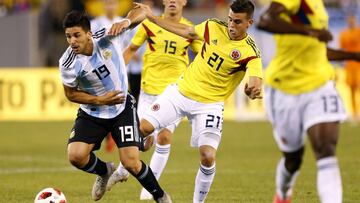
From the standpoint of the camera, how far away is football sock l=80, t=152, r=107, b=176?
1027 cm

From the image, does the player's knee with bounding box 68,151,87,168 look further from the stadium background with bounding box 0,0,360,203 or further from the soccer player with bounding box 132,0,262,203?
the stadium background with bounding box 0,0,360,203

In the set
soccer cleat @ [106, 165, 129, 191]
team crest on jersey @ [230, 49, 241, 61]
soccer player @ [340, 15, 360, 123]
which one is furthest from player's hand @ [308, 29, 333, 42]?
soccer player @ [340, 15, 360, 123]

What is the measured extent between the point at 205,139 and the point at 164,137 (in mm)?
1565

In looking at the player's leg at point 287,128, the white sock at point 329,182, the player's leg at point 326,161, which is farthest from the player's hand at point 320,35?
the white sock at point 329,182

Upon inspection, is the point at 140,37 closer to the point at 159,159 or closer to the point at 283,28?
the point at 159,159

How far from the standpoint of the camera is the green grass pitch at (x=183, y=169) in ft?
38.1

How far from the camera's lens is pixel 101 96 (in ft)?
32.0

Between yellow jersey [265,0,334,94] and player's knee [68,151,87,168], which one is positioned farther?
player's knee [68,151,87,168]

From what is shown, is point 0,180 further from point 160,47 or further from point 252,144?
point 252,144

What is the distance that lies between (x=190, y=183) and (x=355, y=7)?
1538 centimetres

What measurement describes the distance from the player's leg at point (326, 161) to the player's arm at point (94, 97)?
7.67ft

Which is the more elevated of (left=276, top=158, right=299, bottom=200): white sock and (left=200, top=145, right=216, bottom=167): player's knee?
(left=276, top=158, right=299, bottom=200): white sock

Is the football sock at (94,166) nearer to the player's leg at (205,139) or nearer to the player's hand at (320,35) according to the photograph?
the player's leg at (205,139)

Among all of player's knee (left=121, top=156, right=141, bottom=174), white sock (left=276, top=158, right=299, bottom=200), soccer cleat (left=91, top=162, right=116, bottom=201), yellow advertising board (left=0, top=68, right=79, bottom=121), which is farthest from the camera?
yellow advertising board (left=0, top=68, right=79, bottom=121)
